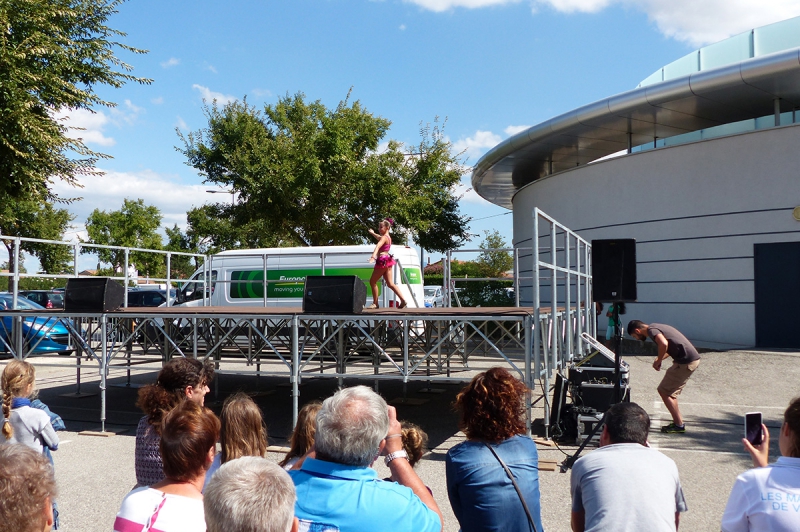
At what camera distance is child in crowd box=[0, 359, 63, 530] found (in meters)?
4.35

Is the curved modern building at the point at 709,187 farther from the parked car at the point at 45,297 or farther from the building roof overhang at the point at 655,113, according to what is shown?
the parked car at the point at 45,297

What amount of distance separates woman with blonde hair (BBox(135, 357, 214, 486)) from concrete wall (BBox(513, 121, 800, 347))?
1748 centimetres

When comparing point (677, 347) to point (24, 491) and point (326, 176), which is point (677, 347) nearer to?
point (24, 491)

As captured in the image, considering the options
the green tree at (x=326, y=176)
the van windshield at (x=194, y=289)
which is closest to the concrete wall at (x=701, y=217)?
the green tree at (x=326, y=176)

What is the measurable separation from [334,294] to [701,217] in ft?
45.6

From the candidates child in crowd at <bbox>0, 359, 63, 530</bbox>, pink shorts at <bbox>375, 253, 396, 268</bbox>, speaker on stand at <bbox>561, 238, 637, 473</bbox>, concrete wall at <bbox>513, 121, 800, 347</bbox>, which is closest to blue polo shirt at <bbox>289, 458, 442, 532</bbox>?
child in crowd at <bbox>0, 359, 63, 530</bbox>

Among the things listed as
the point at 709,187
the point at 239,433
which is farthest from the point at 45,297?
the point at 239,433

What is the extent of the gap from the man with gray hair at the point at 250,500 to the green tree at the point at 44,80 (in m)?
11.9

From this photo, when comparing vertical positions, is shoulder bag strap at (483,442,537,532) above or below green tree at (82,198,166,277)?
below

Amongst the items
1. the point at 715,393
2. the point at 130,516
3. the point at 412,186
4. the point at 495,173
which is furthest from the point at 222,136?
the point at 130,516

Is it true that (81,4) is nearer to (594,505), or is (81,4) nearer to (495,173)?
(594,505)

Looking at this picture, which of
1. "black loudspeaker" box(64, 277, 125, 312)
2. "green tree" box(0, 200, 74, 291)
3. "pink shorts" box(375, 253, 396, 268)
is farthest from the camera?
"green tree" box(0, 200, 74, 291)

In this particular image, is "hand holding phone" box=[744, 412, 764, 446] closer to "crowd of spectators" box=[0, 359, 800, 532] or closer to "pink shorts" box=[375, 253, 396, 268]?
"crowd of spectators" box=[0, 359, 800, 532]

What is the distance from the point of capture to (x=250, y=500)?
1.87 metres
